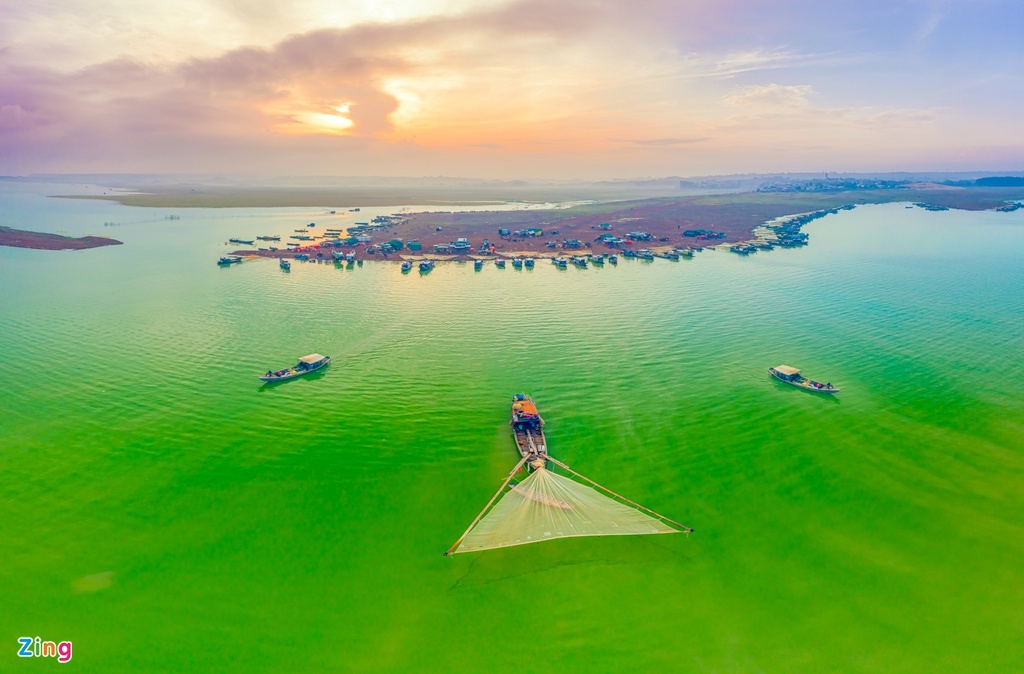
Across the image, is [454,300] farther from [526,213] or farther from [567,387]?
[526,213]

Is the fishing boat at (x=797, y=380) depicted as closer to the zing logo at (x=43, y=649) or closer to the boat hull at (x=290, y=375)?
the boat hull at (x=290, y=375)

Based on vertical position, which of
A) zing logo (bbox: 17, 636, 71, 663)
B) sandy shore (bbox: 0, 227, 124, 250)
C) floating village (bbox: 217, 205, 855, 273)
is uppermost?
sandy shore (bbox: 0, 227, 124, 250)

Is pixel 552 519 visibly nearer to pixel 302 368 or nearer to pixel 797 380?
pixel 797 380

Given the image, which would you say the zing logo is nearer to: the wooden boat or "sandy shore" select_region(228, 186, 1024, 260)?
the wooden boat

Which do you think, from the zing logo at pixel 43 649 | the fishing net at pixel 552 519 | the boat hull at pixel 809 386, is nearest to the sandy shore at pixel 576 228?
the boat hull at pixel 809 386

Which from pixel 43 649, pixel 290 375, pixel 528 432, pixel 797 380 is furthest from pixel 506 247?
pixel 43 649

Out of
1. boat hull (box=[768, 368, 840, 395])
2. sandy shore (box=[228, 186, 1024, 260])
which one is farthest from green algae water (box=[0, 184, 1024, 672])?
sandy shore (box=[228, 186, 1024, 260])

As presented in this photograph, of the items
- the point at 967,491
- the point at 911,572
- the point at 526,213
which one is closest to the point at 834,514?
the point at 911,572

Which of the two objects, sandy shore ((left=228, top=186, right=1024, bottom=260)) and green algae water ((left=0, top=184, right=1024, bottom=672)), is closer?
green algae water ((left=0, top=184, right=1024, bottom=672))
